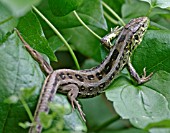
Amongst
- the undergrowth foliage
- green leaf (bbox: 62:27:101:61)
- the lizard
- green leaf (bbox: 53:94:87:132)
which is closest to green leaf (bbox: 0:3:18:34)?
the undergrowth foliage

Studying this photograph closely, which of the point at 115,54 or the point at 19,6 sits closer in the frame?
the point at 19,6

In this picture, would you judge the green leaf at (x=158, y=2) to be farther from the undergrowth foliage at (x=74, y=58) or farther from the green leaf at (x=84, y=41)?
the green leaf at (x=84, y=41)

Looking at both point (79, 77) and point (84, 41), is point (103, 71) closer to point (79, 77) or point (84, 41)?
point (79, 77)

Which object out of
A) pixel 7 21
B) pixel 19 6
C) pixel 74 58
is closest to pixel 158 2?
pixel 74 58

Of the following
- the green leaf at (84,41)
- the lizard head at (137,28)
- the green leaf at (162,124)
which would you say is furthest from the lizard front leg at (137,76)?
the green leaf at (162,124)

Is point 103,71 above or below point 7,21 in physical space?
below

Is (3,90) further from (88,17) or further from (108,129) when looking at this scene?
(108,129)

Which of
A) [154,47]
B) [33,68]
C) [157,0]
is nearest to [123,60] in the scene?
[154,47]
